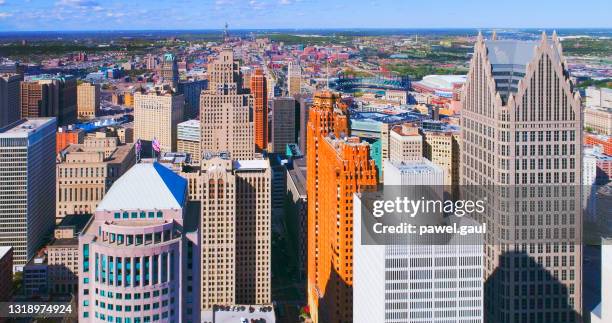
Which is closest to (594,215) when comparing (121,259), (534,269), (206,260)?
(534,269)

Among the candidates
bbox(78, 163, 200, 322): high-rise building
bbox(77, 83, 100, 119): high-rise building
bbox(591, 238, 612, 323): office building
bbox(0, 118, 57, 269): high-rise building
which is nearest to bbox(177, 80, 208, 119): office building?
bbox(77, 83, 100, 119): high-rise building

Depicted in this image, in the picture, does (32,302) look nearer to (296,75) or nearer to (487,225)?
(487,225)

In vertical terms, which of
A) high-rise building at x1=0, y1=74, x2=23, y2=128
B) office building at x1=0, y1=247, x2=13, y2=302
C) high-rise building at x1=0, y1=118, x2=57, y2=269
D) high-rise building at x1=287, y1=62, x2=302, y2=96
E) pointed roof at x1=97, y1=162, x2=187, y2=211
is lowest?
office building at x1=0, y1=247, x2=13, y2=302

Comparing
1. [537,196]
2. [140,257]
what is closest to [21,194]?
[140,257]

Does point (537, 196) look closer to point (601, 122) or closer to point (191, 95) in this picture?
point (601, 122)

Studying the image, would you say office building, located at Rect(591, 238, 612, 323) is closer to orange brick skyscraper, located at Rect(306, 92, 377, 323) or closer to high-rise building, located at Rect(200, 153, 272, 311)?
orange brick skyscraper, located at Rect(306, 92, 377, 323)
